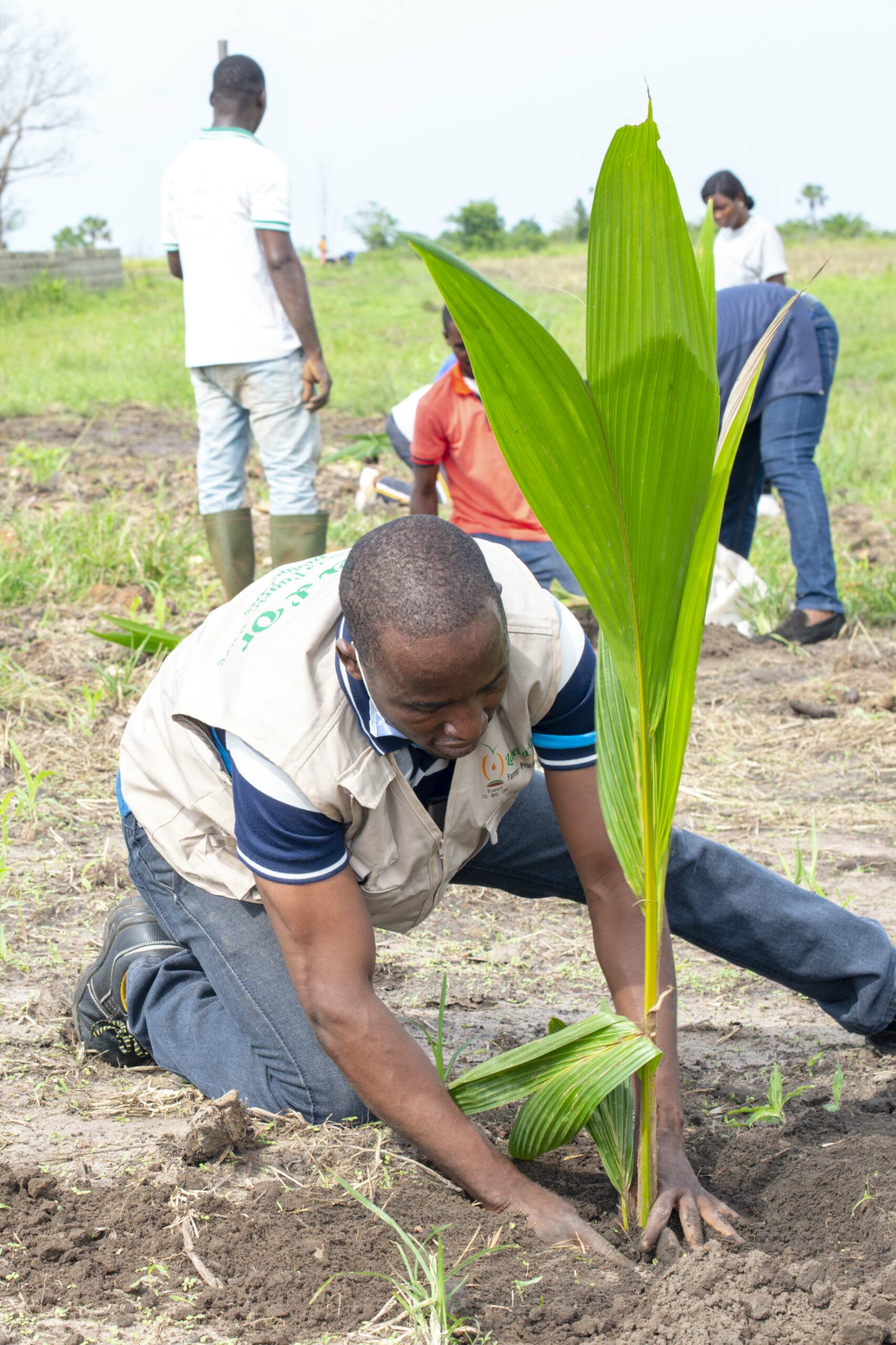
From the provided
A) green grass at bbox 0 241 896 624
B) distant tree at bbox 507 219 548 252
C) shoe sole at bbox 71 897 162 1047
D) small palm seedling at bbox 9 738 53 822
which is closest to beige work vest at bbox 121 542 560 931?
shoe sole at bbox 71 897 162 1047

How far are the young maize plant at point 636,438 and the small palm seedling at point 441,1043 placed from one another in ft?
1.54

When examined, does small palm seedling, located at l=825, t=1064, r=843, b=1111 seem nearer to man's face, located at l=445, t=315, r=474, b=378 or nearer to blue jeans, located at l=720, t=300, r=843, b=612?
man's face, located at l=445, t=315, r=474, b=378

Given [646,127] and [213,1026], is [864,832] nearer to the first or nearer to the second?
[213,1026]

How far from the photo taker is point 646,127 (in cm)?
111

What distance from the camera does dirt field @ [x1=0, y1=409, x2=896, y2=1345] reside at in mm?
1502

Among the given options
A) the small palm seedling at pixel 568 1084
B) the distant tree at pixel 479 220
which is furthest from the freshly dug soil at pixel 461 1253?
the distant tree at pixel 479 220

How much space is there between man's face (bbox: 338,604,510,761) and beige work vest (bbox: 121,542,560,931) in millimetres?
137

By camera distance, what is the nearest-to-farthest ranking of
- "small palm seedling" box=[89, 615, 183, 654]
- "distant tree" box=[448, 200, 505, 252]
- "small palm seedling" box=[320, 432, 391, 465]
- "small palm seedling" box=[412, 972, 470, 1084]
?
1. "small palm seedling" box=[412, 972, 470, 1084]
2. "small palm seedling" box=[89, 615, 183, 654]
3. "small palm seedling" box=[320, 432, 391, 465]
4. "distant tree" box=[448, 200, 505, 252]

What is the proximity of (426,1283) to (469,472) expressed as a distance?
3267 mm

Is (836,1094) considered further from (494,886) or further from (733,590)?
(733,590)

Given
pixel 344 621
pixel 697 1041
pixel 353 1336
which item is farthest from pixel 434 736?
pixel 697 1041

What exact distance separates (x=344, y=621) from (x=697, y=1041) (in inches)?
47.6

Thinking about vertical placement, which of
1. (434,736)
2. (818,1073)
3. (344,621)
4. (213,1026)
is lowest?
(818,1073)

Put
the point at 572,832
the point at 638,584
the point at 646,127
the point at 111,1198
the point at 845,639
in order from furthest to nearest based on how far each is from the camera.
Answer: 1. the point at 845,639
2. the point at 572,832
3. the point at 111,1198
4. the point at 638,584
5. the point at 646,127
